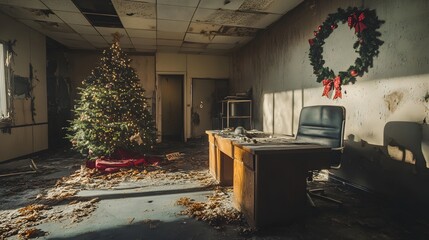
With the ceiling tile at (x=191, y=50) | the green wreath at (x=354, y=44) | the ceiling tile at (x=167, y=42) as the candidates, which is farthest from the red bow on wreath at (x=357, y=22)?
the ceiling tile at (x=191, y=50)

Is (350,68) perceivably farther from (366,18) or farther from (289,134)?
(289,134)

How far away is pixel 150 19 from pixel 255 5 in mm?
2226

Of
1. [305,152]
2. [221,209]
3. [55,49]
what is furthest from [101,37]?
[305,152]

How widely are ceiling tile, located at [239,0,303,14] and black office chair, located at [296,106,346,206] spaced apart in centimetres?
231

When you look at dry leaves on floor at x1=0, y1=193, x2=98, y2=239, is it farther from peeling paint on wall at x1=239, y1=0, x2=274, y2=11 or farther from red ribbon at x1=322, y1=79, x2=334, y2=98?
peeling paint on wall at x1=239, y1=0, x2=274, y2=11

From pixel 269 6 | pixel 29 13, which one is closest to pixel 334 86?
pixel 269 6

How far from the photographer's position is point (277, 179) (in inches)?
84.3

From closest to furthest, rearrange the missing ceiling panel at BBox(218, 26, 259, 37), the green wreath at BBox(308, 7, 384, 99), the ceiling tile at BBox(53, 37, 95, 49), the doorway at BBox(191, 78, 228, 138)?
the green wreath at BBox(308, 7, 384, 99) → the missing ceiling panel at BBox(218, 26, 259, 37) → the ceiling tile at BBox(53, 37, 95, 49) → the doorway at BBox(191, 78, 228, 138)

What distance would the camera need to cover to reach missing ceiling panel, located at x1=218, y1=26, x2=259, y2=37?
229 inches

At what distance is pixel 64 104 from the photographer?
7.51m

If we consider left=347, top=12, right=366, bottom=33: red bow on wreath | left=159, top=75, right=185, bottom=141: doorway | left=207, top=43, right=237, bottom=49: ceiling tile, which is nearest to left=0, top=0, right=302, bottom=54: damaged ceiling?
left=207, top=43, right=237, bottom=49: ceiling tile

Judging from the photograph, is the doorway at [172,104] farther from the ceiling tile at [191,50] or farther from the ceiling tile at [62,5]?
the ceiling tile at [62,5]

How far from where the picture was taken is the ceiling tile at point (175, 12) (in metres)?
4.58

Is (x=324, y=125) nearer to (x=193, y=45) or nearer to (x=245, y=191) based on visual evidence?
(x=245, y=191)
